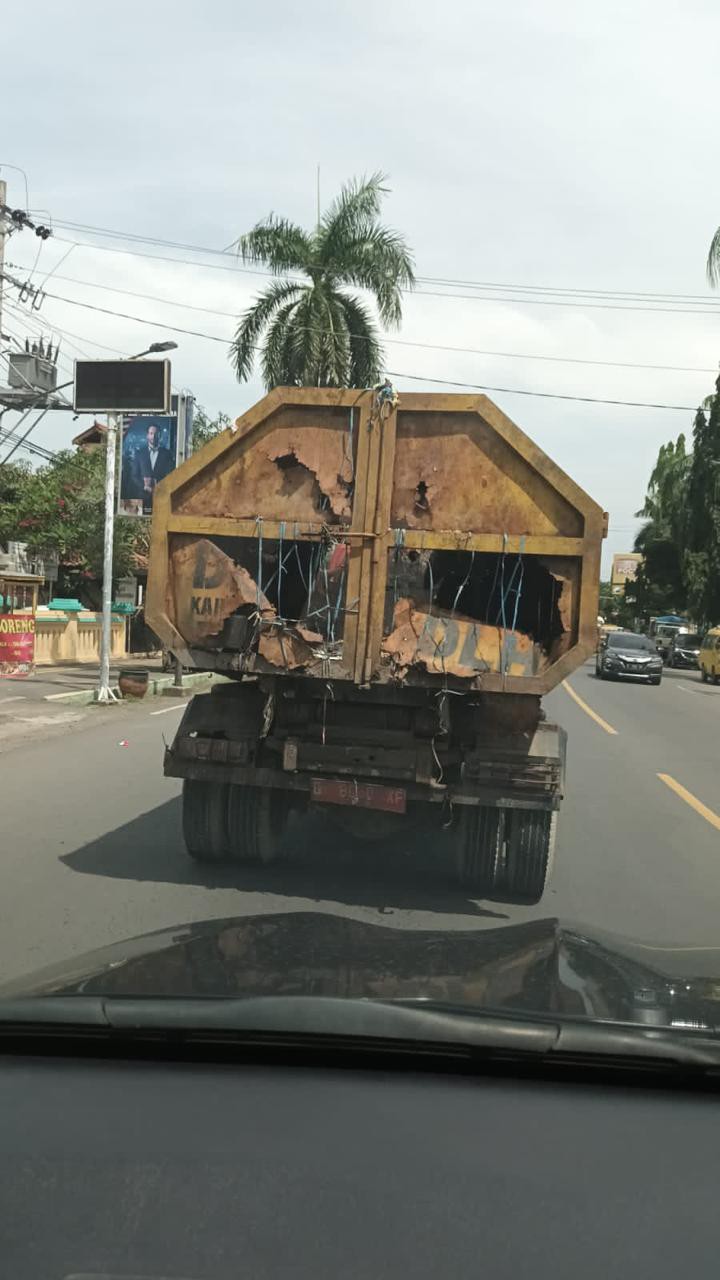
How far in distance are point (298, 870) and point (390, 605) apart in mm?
1949

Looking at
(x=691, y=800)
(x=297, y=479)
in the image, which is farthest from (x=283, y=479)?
(x=691, y=800)

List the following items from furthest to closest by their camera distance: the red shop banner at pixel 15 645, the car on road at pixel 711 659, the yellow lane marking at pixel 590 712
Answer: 1. the car on road at pixel 711 659
2. the red shop banner at pixel 15 645
3. the yellow lane marking at pixel 590 712

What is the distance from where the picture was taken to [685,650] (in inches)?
2105

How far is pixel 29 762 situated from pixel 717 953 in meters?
10.1

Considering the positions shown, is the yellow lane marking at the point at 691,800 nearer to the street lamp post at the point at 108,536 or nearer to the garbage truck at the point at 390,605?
the garbage truck at the point at 390,605

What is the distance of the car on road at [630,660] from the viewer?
33.2 metres

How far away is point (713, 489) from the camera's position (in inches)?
1841

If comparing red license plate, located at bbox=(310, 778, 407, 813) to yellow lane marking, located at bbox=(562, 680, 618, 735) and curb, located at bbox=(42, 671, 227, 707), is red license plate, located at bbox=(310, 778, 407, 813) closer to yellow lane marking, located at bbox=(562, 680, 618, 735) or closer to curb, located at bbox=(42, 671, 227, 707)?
yellow lane marking, located at bbox=(562, 680, 618, 735)

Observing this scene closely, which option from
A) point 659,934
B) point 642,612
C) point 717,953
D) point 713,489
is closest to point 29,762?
point 659,934

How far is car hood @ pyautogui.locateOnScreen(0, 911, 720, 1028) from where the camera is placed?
2.84 meters

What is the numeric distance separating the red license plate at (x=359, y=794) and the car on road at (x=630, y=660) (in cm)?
2813

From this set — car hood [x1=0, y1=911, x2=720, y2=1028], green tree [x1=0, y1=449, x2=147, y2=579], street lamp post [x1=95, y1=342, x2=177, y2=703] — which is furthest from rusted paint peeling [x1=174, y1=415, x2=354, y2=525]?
green tree [x1=0, y1=449, x2=147, y2=579]

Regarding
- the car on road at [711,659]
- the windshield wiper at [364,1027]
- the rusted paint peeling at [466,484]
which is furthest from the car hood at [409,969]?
the car on road at [711,659]

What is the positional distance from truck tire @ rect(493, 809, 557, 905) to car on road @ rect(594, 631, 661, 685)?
27.8 meters
